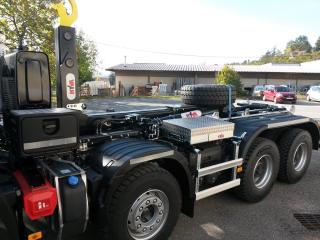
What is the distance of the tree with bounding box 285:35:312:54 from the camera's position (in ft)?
416

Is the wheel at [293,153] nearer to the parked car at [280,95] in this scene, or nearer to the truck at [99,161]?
the truck at [99,161]

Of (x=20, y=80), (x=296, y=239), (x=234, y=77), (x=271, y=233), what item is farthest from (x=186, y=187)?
(x=234, y=77)

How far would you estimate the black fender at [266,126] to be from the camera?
435cm

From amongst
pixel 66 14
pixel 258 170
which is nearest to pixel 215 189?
pixel 258 170

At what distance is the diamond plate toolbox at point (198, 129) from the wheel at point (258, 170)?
63 centimetres

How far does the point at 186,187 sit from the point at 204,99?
6.10 ft

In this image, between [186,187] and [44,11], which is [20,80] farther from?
[44,11]

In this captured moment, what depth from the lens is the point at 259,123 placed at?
4.67 metres

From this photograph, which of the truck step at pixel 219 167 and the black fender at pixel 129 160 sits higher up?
the black fender at pixel 129 160

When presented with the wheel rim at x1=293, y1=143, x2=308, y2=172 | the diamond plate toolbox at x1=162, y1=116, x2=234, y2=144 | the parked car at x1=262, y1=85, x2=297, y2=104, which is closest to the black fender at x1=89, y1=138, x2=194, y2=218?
the diamond plate toolbox at x1=162, y1=116, x2=234, y2=144

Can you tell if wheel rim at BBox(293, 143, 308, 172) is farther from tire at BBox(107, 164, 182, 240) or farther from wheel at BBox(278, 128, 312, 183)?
tire at BBox(107, 164, 182, 240)

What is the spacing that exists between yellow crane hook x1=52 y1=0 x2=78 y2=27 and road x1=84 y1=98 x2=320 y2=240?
9.20 ft

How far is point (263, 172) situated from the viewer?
4.84 metres

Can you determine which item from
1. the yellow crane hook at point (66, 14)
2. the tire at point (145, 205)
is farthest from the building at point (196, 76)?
the tire at point (145, 205)
